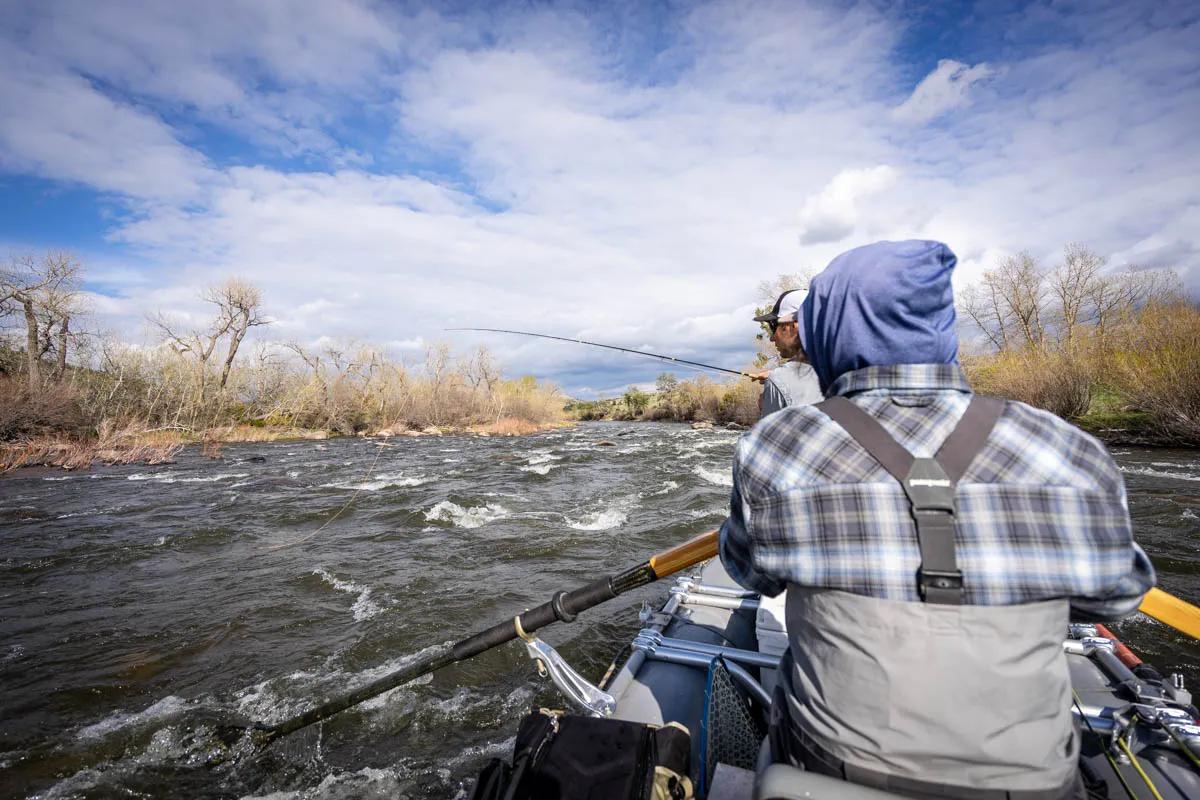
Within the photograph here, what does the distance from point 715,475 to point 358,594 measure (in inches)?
351

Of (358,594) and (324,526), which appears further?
(324,526)

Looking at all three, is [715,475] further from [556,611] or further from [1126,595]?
[1126,595]

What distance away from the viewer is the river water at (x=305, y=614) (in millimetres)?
3160

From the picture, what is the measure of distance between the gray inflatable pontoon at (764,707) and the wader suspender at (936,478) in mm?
466

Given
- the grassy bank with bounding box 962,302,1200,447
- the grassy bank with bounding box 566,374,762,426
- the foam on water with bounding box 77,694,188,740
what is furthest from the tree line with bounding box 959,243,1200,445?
the foam on water with bounding box 77,694,188,740

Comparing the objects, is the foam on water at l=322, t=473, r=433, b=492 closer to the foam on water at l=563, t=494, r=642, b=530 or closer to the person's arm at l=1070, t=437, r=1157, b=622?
the foam on water at l=563, t=494, r=642, b=530

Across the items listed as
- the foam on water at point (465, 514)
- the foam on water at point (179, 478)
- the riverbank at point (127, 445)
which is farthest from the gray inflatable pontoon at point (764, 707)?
the riverbank at point (127, 445)

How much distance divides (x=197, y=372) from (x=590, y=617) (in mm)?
34393

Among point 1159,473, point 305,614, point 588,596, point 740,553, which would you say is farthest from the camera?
point 1159,473

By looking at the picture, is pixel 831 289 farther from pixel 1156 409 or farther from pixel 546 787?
pixel 1156 409

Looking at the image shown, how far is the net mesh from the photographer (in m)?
2.14

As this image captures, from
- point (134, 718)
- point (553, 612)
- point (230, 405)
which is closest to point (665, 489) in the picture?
point (553, 612)

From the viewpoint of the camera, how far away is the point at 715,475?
12789mm

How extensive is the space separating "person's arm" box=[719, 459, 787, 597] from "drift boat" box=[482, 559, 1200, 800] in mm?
425
